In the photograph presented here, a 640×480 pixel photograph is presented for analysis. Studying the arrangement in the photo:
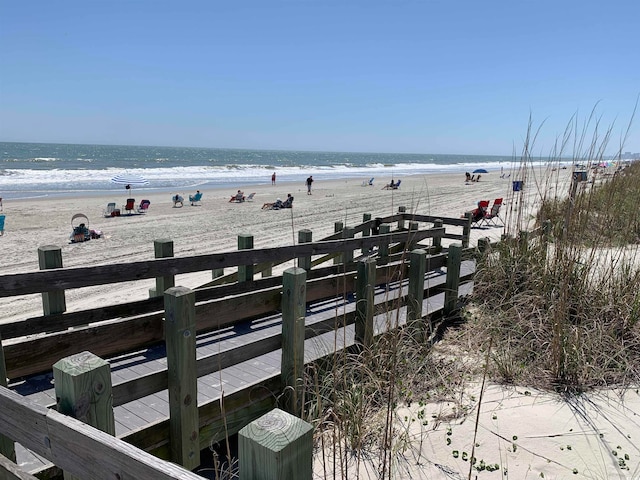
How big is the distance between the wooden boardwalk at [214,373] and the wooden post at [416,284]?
0.59ft

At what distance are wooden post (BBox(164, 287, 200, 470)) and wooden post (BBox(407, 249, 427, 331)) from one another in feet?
7.40

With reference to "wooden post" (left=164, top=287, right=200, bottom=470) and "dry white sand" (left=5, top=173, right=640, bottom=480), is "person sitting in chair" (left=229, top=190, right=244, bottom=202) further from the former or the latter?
"wooden post" (left=164, top=287, right=200, bottom=470)

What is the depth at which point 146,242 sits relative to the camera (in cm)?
1238

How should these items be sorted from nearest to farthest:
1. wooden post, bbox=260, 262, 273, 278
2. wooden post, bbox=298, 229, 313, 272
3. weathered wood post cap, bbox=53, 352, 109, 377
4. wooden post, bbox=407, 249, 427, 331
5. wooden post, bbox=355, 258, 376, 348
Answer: weathered wood post cap, bbox=53, 352, 109, 377
wooden post, bbox=355, 258, 376, 348
wooden post, bbox=407, 249, 427, 331
wooden post, bbox=260, 262, 273, 278
wooden post, bbox=298, 229, 313, 272

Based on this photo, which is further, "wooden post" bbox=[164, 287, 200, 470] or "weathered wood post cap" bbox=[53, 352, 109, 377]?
"wooden post" bbox=[164, 287, 200, 470]

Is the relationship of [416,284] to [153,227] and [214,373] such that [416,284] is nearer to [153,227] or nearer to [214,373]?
[214,373]

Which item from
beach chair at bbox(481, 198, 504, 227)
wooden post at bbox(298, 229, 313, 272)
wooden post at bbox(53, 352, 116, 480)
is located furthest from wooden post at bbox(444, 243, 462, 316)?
beach chair at bbox(481, 198, 504, 227)

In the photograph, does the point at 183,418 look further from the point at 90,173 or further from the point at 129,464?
the point at 90,173

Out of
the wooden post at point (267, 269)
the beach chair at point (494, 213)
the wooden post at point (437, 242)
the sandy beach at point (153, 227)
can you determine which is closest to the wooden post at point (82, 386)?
the wooden post at point (267, 269)

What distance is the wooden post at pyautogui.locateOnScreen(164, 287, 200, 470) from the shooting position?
2361 millimetres

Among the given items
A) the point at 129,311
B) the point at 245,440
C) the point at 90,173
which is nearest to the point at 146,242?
the point at 129,311

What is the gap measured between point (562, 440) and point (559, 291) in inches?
60.5

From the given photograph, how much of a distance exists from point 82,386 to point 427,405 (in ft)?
8.92

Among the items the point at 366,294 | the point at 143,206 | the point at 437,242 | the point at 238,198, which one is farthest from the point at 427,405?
the point at 238,198
